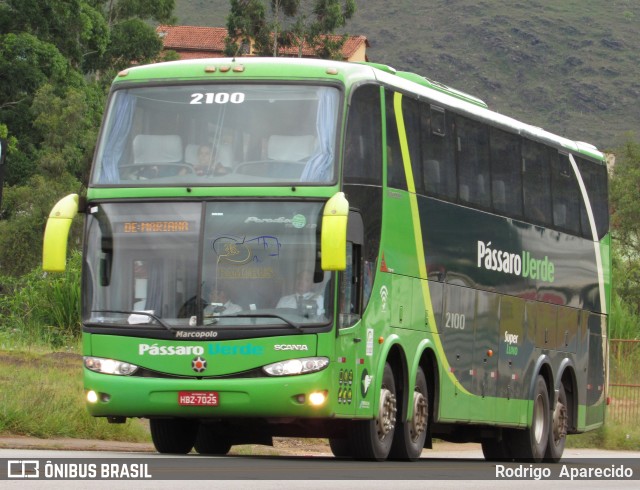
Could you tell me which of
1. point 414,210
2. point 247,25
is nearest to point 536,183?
point 414,210

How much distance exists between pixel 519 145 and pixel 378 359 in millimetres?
5808

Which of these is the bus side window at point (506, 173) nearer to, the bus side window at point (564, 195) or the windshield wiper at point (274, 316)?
the bus side window at point (564, 195)

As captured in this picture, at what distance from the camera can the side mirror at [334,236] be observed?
16.2 metres

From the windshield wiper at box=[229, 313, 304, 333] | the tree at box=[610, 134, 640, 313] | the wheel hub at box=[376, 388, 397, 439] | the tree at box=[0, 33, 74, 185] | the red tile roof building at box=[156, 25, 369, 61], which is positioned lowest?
the wheel hub at box=[376, 388, 397, 439]

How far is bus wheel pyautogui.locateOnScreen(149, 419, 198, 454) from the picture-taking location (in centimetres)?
1919

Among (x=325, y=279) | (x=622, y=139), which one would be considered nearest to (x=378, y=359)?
(x=325, y=279)

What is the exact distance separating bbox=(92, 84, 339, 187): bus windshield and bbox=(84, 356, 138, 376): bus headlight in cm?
186

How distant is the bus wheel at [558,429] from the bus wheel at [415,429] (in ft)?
15.5

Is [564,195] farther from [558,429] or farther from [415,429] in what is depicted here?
[415,429]

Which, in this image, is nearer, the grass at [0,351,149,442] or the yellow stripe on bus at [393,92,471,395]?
the yellow stripe on bus at [393,92,471,395]

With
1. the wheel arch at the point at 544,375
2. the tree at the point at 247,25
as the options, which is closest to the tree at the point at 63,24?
the tree at the point at 247,25

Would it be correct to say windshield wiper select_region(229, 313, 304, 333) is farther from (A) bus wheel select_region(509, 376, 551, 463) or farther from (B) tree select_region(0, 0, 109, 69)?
(B) tree select_region(0, 0, 109, 69)

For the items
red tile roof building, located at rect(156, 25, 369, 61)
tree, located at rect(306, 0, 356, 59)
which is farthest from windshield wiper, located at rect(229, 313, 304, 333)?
red tile roof building, located at rect(156, 25, 369, 61)

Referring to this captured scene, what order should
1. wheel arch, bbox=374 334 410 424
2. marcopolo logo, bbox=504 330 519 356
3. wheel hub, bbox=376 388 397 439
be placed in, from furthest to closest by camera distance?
marcopolo logo, bbox=504 330 519 356 < wheel arch, bbox=374 334 410 424 < wheel hub, bbox=376 388 397 439
